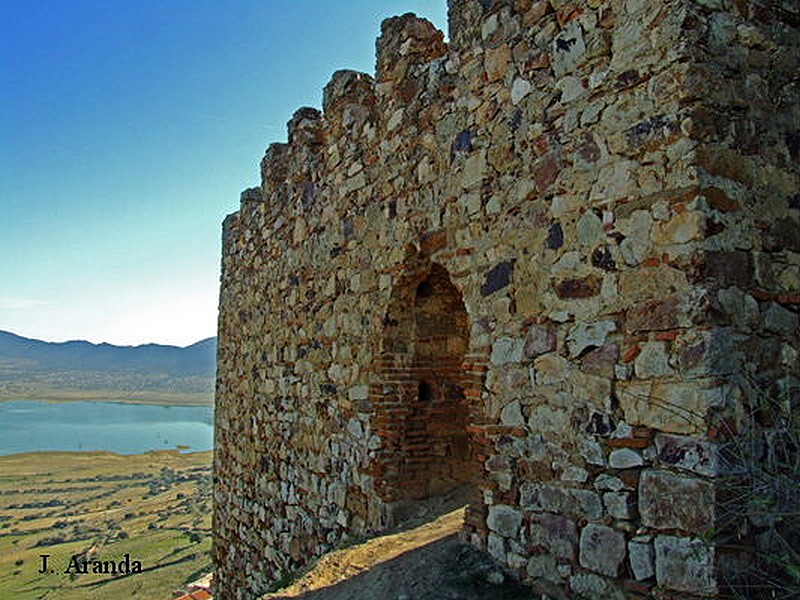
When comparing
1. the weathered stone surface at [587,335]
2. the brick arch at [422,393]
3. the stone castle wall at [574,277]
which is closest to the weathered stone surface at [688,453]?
the stone castle wall at [574,277]

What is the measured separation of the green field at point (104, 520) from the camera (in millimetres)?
21203

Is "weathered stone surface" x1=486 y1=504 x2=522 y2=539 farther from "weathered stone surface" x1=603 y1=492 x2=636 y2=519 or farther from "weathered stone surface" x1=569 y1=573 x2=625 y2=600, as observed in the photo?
"weathered stone surface" x1=603 y1=492 x2=636 y2=519

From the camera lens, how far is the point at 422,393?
192 inches

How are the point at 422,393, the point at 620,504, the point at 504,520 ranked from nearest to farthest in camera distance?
1. the point at 620,504
2. the point at 504,520
3. the point at 422,393

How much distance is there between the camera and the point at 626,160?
9.55 feet

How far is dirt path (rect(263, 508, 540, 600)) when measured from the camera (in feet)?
Result: 11.0

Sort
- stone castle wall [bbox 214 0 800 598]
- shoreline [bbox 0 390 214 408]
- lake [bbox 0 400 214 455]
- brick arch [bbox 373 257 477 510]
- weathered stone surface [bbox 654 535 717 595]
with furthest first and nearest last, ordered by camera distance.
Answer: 1. shoreline [bbox 0 390 214 408]
2. lake [bbox 0 400 214 455]
3. brick arch [bbox 373 257 477 510]
4. stone castle wall [bbox 214 0 800 598]
5. weathered stone surface [bbox 654 535 717 595]

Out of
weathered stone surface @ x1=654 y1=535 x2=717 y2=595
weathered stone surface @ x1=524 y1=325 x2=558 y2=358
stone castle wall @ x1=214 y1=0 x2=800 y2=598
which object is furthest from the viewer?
weathered stone surface @ x1=524 y1=325 x2=558 y2=358

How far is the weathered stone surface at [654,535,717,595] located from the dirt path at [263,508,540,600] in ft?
2.42

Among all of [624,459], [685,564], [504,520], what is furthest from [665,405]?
[504,520]

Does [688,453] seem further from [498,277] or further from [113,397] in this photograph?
[113,397]

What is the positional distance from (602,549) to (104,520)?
112ft

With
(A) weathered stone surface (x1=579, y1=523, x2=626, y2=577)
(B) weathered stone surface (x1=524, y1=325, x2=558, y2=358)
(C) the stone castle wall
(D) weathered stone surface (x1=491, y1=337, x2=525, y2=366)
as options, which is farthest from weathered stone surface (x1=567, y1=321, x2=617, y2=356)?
(A) weathered stone surface (x1=579, y1=523, x2=626, y2=577)

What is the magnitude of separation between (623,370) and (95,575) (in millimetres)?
24622
